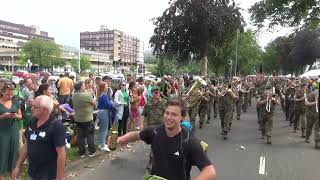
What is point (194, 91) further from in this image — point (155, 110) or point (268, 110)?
point (155, 110)

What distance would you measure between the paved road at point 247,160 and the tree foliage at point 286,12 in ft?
28.4

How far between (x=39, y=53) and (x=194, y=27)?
94116 mm

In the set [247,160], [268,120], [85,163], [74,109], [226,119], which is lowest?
[247,160]

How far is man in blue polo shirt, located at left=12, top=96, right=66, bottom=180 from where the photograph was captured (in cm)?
483

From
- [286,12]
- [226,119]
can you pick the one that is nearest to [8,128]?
[226,119]

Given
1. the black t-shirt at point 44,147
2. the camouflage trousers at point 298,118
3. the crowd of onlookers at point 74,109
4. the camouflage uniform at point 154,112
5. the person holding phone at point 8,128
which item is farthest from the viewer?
the camouflage trousers at point 298,118

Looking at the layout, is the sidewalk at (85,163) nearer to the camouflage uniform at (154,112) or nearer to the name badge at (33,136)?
the camouflage uniform at (154,112)

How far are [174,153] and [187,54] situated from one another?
95.5ft

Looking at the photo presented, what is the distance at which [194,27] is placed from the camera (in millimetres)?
30812

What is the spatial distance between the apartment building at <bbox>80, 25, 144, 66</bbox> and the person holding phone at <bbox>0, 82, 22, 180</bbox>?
528 ft

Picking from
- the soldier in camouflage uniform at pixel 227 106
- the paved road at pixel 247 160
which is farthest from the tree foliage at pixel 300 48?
the paved road at pixel 247 160

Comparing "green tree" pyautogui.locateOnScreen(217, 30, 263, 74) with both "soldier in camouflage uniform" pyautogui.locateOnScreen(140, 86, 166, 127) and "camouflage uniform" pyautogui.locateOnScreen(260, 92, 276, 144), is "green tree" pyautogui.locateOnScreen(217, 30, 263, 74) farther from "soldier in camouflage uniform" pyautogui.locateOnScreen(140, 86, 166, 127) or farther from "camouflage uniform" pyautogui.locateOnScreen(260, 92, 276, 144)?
"soldier in camouflage uniform" pyautogui.locateOnScreen(140, 86, 166, 127)

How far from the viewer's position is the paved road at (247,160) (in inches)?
373

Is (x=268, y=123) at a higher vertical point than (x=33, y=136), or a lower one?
lower
